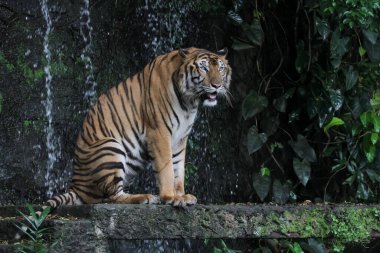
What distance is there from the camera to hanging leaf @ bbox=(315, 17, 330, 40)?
7816 mm

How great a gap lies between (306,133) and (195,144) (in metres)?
1.20

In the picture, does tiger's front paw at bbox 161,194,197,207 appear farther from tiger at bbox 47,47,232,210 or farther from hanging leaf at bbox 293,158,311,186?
hanging leaf at bbox 293,158,311,186

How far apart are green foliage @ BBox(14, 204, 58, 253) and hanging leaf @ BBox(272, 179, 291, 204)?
343 cm

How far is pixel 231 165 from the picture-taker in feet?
28.5

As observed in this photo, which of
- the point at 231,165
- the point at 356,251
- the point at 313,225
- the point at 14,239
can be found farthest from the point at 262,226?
the point at 231,165

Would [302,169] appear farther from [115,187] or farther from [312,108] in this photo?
[115,187]

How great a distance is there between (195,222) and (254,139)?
254cm

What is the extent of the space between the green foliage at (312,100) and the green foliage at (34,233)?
10.8 feet

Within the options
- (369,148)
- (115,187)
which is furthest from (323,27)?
(115,187)

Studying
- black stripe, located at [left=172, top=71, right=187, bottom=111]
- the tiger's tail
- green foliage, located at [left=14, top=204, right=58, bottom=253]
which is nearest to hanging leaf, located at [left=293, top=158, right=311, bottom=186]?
black stripe, located at [left=172, top=71, right=187, bottom=111]

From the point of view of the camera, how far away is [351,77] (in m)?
7.93

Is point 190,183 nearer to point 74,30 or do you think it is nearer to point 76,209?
point 74,30

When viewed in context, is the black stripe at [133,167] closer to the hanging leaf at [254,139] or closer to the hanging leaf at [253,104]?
the hanging leaf at [254,139]

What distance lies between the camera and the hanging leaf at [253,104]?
804 cm
